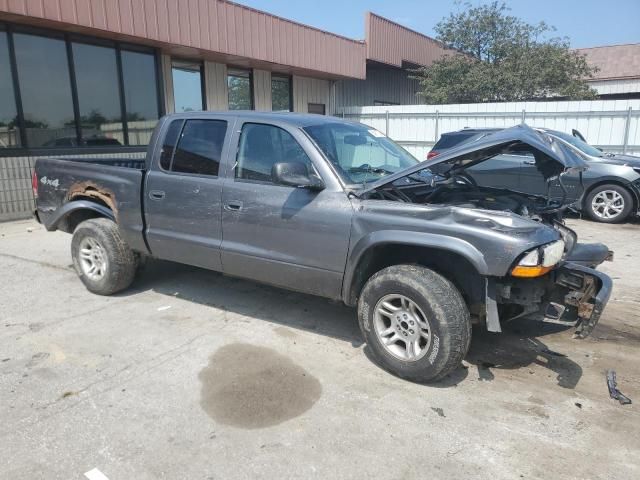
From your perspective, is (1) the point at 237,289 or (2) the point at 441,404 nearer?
(2) the point at 441,404

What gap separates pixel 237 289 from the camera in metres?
5.32

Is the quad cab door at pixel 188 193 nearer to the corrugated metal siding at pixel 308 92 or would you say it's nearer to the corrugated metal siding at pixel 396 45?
the corrugated metal siding at pixel 308 92

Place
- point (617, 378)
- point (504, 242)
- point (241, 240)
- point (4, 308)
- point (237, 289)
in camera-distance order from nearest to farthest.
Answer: point (504, 242)
point (617, 378)
point (241, 240)
point (4, 308)
point (237, 289)

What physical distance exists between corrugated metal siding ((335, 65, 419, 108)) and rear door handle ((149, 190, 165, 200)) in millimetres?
15315

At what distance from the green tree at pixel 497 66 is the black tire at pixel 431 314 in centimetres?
1923

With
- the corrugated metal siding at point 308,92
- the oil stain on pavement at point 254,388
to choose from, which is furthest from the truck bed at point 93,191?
the corrugated metal siding at point 308,92

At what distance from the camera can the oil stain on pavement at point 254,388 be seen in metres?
3.00

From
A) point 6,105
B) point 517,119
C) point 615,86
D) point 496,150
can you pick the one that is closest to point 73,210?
point 496,150

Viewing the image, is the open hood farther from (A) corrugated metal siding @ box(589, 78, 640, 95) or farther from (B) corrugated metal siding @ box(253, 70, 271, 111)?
(A) corrugated metal siding @ box(589, 78, 640, 95)

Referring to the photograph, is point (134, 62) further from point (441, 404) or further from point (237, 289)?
point (441, 404)

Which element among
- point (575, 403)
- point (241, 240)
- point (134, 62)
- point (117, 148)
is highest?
point (134, 62)

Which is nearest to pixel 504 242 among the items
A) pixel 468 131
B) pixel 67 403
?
pixel 67 403

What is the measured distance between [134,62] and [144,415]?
10153mm

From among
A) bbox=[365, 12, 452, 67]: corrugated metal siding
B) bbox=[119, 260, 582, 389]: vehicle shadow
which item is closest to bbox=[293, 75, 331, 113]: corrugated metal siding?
bbox=[365, 12, 452, 67]: corrugated metal siding
